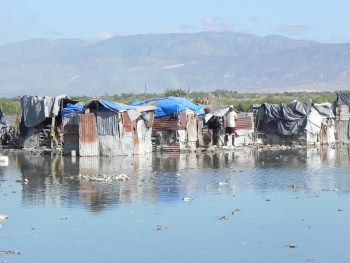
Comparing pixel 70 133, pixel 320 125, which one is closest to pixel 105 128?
pixel 70 133

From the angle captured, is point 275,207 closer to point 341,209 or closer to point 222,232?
point 341,209

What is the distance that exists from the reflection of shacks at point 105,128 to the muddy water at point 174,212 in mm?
1907

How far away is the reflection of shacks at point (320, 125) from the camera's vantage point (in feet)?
132

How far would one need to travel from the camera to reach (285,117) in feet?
130

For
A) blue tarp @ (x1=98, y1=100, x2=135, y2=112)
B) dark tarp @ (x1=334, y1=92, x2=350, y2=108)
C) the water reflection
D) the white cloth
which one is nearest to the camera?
the water reflection

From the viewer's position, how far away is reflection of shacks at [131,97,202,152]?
35469mm

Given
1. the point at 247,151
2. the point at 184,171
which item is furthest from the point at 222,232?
the point at 247,151

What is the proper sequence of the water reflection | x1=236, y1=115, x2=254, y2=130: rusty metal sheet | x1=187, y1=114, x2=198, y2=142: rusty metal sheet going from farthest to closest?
x1=236, y1=115, x2=254, y2=130: rusty metal sheet → x1=187, y1=114, x2=198, y2=142: rusty metal sheet → the water reflection

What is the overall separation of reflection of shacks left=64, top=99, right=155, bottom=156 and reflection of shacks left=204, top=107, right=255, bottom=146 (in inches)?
223

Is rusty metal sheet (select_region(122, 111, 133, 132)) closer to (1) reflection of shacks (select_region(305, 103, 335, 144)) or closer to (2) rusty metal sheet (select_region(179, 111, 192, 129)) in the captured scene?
(2) rusty metal sheet (select_region(179, 111, 192, 129))

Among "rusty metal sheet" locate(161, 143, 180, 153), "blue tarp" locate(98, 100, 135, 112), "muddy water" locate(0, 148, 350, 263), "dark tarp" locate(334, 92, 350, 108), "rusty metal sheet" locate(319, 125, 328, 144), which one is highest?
"dark tarp" locate(334, 92, 350, 108)

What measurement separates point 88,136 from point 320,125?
12834 mm

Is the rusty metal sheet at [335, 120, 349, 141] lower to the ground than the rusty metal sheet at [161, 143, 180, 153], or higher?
higher

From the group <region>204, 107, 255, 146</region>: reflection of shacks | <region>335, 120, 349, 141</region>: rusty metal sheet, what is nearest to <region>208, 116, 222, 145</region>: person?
<region>204, 107, 255, 146</region>: reflection of shacks
